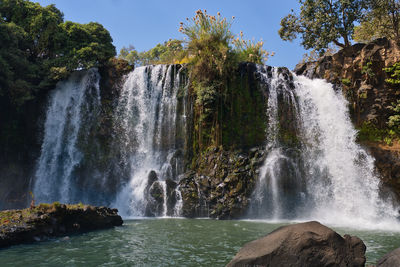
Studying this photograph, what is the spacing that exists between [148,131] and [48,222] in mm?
8635

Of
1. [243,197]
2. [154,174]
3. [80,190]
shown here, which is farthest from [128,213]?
[243,197]

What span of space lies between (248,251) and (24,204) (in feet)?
51.3

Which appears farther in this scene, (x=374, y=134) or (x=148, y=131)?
(x=148, y=131)

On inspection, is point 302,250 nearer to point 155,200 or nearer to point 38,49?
point 155,200

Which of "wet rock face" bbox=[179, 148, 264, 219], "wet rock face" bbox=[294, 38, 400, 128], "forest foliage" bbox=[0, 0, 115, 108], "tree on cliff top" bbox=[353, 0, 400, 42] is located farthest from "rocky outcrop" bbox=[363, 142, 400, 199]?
"forest foliage" bbox=[0, 0, 115, 108]

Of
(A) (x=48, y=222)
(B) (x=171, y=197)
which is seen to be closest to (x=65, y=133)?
(B) (x=171, y=197)

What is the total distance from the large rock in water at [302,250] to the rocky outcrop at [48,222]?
5810mm

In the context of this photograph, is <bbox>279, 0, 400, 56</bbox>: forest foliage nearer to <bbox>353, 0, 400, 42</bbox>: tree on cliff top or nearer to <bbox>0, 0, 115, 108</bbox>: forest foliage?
<bbox>353, 0, 400, 42</bbox>: tree on cliff top

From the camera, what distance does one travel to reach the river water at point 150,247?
618cm

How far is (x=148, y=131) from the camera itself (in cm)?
1662

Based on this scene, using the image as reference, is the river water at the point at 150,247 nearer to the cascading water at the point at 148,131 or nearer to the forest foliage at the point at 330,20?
the cascading water at the point at 148,131

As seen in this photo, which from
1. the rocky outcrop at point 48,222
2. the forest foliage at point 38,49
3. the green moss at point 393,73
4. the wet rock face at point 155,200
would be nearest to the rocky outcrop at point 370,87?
the green moss at point 393,73

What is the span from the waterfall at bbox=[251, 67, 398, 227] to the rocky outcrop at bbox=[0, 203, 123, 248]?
6650 mm

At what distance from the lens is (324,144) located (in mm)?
15000
